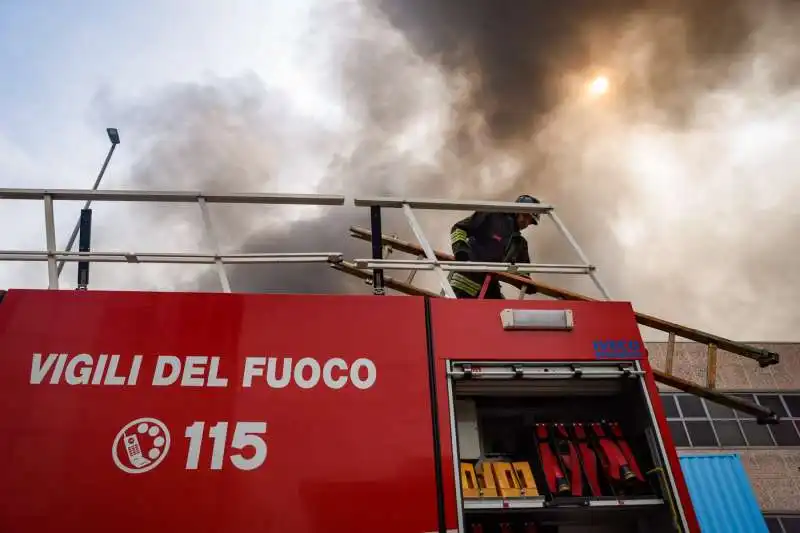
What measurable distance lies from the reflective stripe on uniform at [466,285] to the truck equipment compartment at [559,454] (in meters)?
1.55

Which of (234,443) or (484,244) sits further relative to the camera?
(484,244)

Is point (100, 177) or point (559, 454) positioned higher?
point (100, 177)

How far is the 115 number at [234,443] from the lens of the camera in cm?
305

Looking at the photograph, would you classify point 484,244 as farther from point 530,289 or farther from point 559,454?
point 559,454

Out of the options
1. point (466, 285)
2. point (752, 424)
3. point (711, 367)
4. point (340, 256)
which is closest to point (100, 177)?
point (340, 256)

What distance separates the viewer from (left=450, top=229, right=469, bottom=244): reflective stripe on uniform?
18.7 ft

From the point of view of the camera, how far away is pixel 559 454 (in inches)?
151

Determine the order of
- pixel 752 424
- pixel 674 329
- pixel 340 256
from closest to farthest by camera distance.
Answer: pixel 340 256
pixel 674 329
pixel 752 424

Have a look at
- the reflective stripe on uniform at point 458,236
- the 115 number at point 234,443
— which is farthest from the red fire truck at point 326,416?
the reflective stripe on uniform at point 458,236

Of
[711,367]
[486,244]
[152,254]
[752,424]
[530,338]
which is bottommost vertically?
[530,338]

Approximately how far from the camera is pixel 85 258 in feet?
12.9

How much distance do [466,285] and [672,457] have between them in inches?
103

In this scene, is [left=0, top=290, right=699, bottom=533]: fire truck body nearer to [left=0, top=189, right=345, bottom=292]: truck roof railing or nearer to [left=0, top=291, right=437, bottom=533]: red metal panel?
[left=0, top=291, right=437, bottom=533]: red metal panel

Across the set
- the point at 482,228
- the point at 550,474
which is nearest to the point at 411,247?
the point at 482,228
